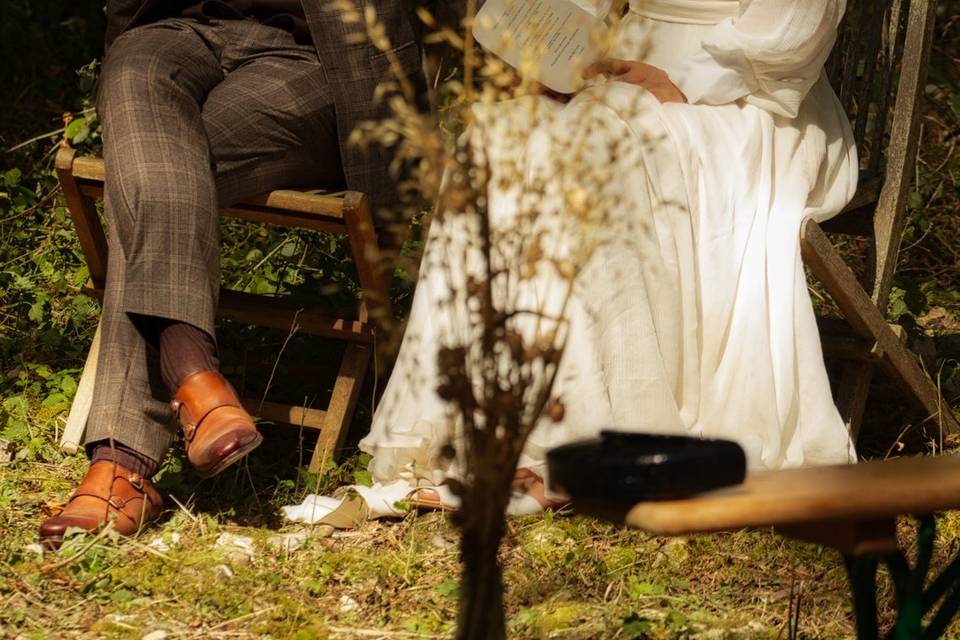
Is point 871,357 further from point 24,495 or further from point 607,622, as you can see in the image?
point 24,495

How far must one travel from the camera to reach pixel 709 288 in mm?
3367

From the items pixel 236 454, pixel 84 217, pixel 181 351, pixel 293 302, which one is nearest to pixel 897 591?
pixel 236 454

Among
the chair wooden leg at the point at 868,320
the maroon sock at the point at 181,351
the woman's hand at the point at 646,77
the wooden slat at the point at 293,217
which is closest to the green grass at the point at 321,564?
the chair wooden leg at the point at 868,320

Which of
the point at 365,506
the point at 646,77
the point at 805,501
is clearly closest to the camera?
the point at 805,501

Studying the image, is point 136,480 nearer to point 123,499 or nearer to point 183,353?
point 123,499

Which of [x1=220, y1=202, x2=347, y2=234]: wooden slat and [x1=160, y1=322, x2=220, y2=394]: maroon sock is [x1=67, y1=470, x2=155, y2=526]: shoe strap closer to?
[x1=160, y1=322, x2=220, y2=394]: maroon sock

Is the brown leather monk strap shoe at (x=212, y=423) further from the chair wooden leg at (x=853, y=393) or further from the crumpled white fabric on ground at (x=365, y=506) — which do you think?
the chair wooden leg at (x=853, y=393)

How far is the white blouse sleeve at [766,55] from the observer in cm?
342

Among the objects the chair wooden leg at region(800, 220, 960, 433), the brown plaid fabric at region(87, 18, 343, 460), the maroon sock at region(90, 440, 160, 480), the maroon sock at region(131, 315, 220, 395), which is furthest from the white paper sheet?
the maroon sock at region(90, 440, 160, 480)

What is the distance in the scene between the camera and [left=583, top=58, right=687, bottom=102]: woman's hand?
3.56m

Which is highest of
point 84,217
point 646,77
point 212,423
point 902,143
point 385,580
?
point 646,77

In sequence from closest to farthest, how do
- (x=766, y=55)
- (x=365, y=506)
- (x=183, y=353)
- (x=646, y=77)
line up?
(x=183, y=353) → (x=365, y=506) → (x=766, y=55) → (x=646, y=77)

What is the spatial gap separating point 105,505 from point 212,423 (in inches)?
14.8

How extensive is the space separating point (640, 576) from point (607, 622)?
293 mm
